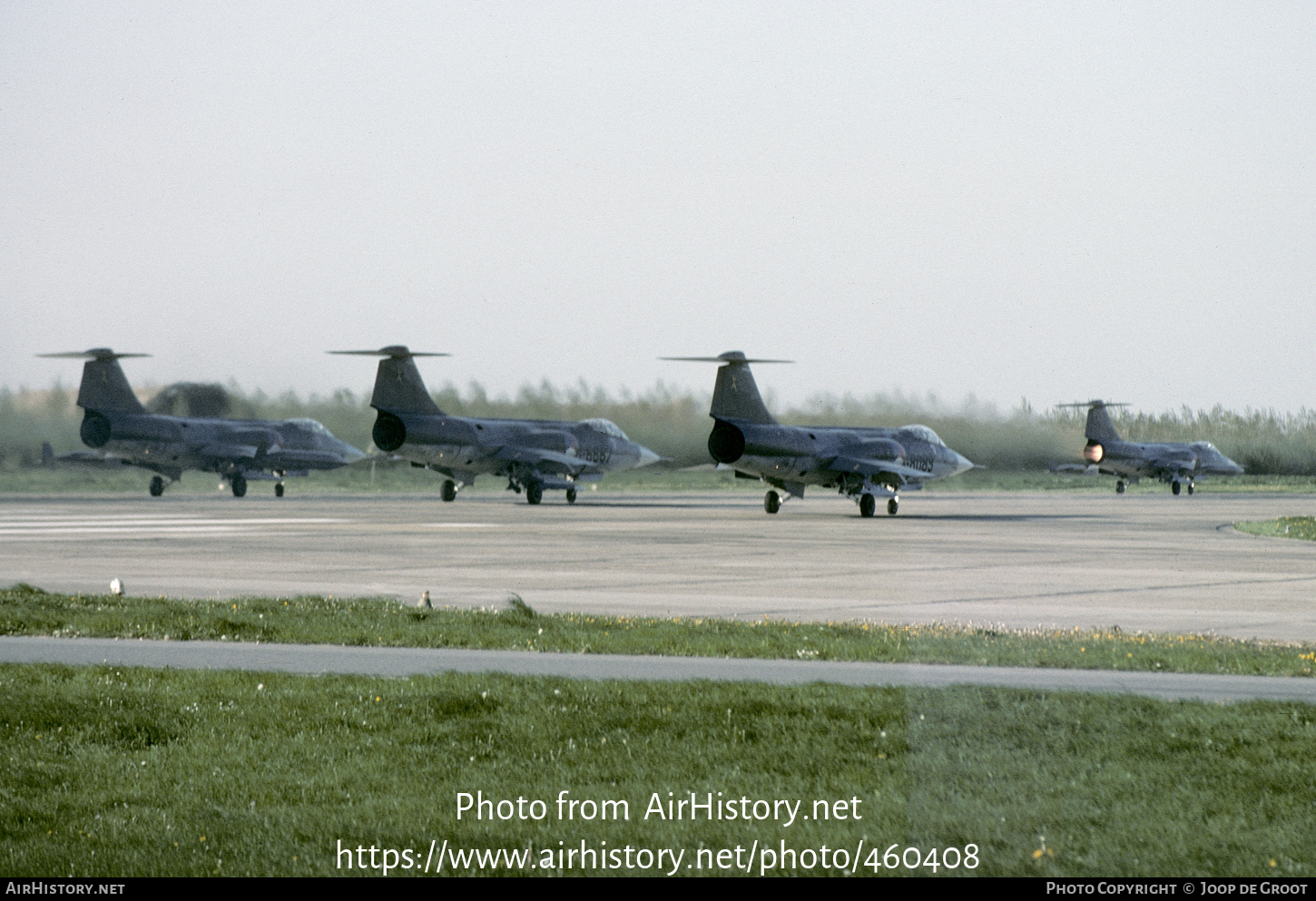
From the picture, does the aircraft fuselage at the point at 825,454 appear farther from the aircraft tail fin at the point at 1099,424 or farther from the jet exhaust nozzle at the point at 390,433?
the aircraft tail fin at the point at 1099,424

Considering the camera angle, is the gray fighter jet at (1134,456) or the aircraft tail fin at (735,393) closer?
the aircraft tail fin at (735,393)

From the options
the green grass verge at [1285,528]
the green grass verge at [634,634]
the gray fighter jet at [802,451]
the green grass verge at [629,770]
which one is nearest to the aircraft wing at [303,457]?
the gray fighter jet at [802,451]

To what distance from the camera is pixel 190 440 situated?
64750mm

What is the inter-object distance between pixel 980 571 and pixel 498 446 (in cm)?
3488

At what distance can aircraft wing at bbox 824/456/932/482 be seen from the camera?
4909 centimetres

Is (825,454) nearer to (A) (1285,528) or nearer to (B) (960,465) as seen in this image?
(B) (960,465)

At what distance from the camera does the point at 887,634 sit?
52.1 feet

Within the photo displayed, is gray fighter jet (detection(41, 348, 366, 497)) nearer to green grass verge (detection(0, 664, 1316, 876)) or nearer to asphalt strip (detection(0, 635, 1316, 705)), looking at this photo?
asphalt strip (detection(0, 635, 1316, 705))

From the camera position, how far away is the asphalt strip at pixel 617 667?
484 inches

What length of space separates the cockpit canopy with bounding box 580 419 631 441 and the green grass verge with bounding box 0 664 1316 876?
169 ft

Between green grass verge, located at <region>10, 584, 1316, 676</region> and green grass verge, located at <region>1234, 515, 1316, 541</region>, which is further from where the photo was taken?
green grass verge, located at <region>1234, 515, 1316, 541</region>

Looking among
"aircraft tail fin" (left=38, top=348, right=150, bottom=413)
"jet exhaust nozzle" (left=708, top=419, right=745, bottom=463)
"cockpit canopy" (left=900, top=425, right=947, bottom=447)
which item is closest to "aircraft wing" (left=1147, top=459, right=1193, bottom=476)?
"cockpit canopy" (left=900, top=425, right=947, bottom=447)

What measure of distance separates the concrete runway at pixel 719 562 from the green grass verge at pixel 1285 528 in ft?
3.45

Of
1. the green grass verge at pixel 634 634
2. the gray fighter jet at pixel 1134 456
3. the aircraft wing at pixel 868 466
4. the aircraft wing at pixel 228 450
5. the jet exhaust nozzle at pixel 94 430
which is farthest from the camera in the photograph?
the gray fighter jet at pixel 1134 456
